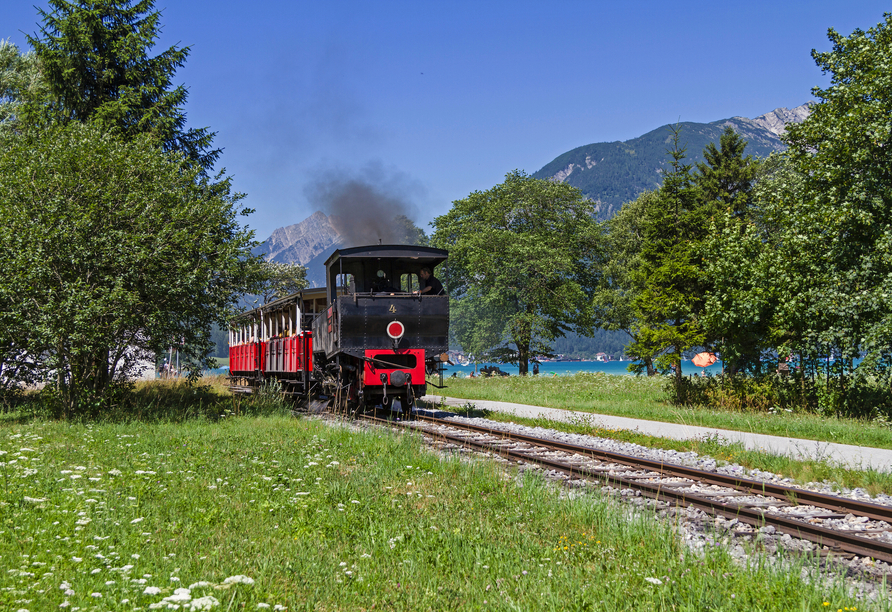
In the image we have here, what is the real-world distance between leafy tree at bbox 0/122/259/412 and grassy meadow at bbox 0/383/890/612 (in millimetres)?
5110

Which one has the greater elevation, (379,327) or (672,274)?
(672,274)

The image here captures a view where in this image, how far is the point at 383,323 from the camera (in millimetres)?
15094

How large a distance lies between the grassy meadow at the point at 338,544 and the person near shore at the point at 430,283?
24.7ft

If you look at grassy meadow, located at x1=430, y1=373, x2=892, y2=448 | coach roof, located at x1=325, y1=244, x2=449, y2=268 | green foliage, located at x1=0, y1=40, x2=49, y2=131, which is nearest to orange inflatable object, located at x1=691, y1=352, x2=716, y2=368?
grassy meadow, located at x1=430, y1=373, x2=892, y2=448

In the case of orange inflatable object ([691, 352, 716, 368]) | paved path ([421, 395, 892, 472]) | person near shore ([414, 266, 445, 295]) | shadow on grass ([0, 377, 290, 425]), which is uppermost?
person near shore ([414, 266, 445, 295])

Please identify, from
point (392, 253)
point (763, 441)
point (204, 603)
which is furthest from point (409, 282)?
point (204, 603)

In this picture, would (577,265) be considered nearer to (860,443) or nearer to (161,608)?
(860,443)

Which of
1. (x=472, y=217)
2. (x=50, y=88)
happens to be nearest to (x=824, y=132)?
(x=50, y=88)

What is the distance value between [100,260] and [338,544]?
422 inches

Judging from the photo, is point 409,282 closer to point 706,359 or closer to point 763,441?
point 763,441

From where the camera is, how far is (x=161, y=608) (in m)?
3.60

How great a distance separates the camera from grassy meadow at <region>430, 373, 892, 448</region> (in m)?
12.8

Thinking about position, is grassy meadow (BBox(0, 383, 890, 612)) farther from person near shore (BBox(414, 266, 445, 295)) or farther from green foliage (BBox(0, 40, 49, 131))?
green foliage (BBox(0, 40, 49, 131))

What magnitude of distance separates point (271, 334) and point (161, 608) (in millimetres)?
20330
